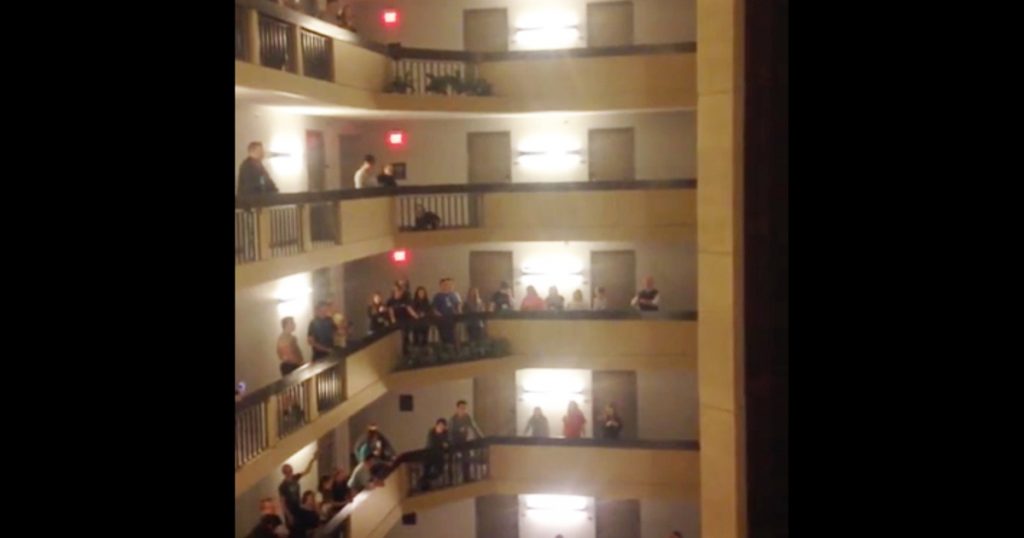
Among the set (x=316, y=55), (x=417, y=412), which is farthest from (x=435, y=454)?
(x=316, y=55)

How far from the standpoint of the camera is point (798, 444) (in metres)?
4.77

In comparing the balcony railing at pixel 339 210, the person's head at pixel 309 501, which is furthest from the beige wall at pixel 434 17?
the person's head at pixel 309 501

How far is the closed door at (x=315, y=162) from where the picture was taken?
1622 centimetres

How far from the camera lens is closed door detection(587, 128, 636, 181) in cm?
1753

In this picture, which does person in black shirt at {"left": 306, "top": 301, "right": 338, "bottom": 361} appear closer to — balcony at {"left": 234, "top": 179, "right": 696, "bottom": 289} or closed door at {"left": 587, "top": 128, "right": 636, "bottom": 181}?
balcony at {"left": 234, "top": 179, "right": 696, "bottom": 289}

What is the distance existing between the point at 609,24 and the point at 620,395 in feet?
20.6

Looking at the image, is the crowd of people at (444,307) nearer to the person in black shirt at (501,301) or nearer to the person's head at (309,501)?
the person in black shirt at (501,301)

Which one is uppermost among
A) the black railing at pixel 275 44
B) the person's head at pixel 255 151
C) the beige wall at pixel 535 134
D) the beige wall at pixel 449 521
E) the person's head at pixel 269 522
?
the black railing at pixel 275 44

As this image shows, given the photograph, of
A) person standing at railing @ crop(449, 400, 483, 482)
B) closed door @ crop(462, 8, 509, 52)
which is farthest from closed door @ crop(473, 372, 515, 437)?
closed door @ crop(462, 8, 509, 52)

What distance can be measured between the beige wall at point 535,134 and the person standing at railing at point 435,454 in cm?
452

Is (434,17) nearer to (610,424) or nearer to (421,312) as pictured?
(421,312)

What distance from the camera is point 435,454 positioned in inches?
623

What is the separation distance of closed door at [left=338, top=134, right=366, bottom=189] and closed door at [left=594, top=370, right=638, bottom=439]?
17.5 feet
